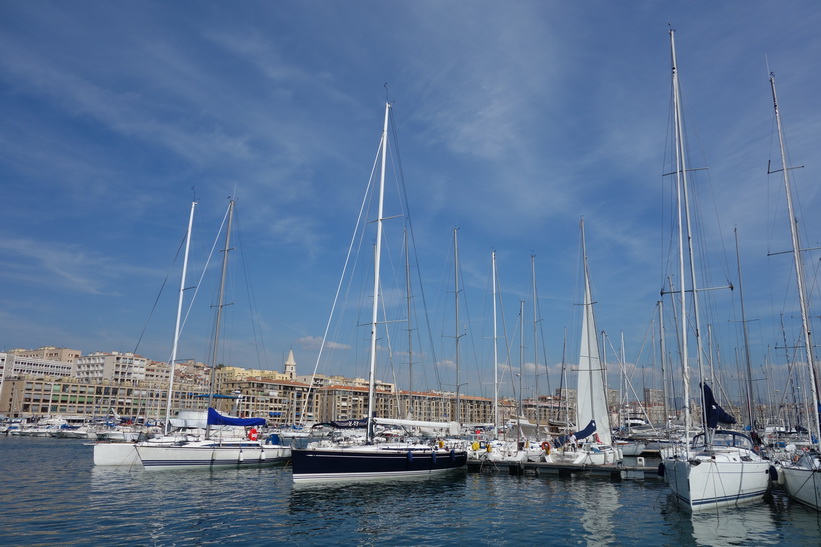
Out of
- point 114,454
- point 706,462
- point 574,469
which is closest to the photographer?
point 706,462

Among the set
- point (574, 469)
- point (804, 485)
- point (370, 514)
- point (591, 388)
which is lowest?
point (370, 514)

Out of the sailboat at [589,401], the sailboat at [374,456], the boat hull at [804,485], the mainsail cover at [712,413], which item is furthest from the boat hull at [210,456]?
the boat hull at [804,485]

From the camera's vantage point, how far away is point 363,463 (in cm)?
2741

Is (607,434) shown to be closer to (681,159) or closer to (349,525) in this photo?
(681,159)

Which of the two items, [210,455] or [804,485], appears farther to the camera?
[210,455]

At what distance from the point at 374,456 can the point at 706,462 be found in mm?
14990

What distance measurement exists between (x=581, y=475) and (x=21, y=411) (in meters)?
145

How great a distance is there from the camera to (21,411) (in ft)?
433

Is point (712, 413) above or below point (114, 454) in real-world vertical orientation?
above

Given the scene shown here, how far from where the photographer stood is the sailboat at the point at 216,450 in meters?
32.7

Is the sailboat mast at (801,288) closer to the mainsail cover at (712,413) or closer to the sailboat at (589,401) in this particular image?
the mainsail cover at (712,413)

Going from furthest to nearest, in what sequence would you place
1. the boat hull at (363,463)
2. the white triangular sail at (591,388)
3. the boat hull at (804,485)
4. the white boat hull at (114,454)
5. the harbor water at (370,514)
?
1. the white triangular sail at (591,388)
2. the white boat hull at (114,454)
3. the boat hull at (363,463)
4. the boat hull at (804,485)
5. the harbor water at (370,514)

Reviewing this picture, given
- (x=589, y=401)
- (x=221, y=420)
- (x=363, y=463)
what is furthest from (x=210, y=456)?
(x=589, y=401)

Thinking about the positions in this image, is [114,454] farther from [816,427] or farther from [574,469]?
[816,427]
